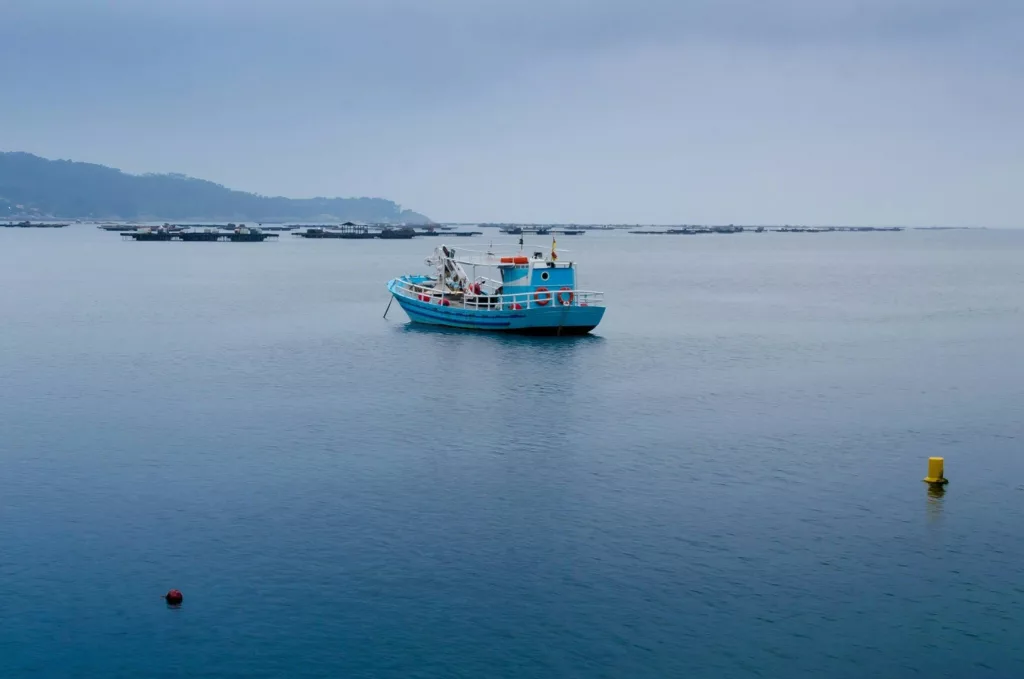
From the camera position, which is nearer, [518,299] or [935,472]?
[935,472]

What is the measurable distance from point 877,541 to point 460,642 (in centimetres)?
1182

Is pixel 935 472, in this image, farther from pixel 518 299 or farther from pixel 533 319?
pixel 518 299

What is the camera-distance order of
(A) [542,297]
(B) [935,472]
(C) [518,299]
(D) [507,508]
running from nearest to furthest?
(D) [507,508]
(B) [935,472]
(A) [542,297]
(C) [518,299]

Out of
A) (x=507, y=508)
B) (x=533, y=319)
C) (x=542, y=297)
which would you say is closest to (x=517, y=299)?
(x=542, y=297)

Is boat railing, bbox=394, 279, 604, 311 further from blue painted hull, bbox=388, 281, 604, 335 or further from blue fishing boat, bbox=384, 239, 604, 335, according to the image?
blue painted hull, bbox=388, 281, 604, 335

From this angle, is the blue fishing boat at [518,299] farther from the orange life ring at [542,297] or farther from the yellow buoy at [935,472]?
the yellow buoy at [935,472]

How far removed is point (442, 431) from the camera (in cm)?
3931

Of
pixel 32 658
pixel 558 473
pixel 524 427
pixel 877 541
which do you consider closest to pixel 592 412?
pixel 524 427

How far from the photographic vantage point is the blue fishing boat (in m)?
62.4

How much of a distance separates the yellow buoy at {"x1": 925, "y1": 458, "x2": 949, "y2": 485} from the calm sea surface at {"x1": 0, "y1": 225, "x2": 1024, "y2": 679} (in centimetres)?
68

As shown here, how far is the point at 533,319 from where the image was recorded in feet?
205

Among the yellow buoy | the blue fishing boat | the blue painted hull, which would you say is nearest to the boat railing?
the blue fishing boat

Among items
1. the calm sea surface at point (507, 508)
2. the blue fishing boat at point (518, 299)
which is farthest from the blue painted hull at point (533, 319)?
the calm sea surface at point (507, 508)

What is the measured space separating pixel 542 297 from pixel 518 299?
4.80 ft
